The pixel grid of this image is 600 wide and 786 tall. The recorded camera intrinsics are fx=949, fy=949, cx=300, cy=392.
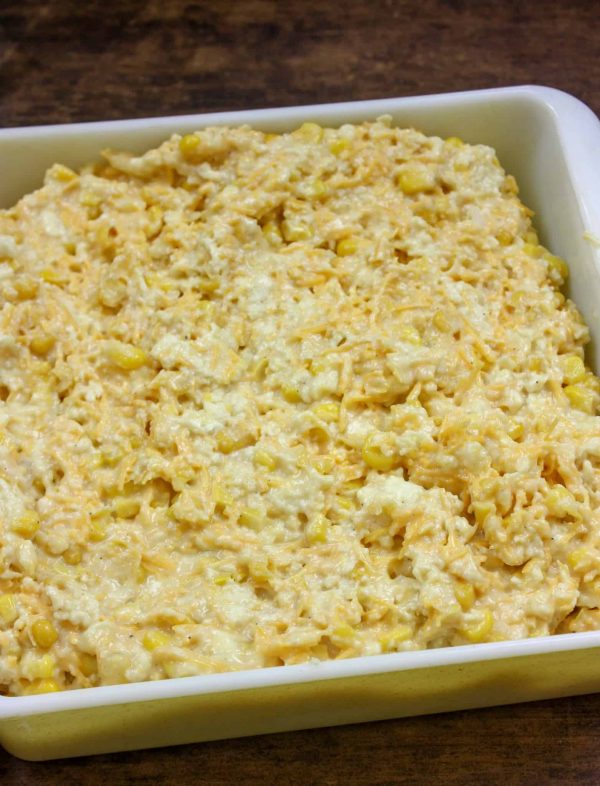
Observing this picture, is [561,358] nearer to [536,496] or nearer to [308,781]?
[536,496]

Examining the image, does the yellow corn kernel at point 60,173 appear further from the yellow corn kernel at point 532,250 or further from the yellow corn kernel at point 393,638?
the yellow corn kernel at point 393,638

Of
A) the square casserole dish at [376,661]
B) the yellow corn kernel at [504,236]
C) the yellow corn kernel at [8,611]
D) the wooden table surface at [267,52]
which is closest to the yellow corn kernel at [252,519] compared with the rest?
the square casserole dish at [376,661]

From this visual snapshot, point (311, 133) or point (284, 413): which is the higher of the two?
point (311, 133)

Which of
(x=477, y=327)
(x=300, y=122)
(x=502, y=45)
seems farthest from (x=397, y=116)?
(x=502, y=45)

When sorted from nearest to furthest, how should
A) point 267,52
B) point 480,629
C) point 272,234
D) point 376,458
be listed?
1. point 480,629
2. point 376,458
3. point 272,234
4. point 267,52

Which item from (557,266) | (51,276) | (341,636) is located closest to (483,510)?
(341,636)

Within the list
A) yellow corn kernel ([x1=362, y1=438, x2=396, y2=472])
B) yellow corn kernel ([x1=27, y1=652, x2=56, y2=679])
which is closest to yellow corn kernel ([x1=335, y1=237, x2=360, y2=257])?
yellow corn kernel ([x1=362, y1=438, x2=396, y2=472])

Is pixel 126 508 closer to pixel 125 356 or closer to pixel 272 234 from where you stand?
pixel 125 356

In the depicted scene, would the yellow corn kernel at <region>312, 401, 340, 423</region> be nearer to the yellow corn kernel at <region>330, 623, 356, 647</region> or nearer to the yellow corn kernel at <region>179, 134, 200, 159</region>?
the yellow corn kernel at <region>330, 623, 356, 647</region>
